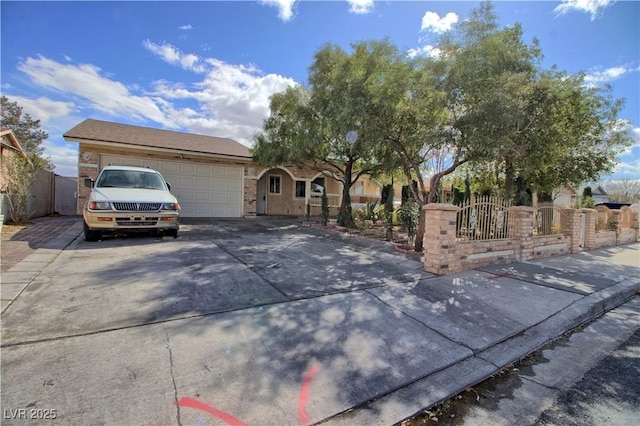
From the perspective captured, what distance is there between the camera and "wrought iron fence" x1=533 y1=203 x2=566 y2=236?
861 centimetres

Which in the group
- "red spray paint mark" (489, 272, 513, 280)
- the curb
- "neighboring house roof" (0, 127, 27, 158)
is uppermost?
"neighboring house roof" (0, 127, 27, 158)

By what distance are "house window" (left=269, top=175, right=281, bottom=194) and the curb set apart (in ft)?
51.0

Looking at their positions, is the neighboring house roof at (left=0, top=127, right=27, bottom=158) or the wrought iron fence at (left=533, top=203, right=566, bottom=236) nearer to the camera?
the wrought iron fence at (left=533, top=203, right=566, bottom=236)

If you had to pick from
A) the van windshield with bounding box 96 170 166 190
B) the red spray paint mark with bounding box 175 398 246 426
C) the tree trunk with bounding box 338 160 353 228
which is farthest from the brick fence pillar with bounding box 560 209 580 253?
the van windshield with bounding box 96 170 166 190

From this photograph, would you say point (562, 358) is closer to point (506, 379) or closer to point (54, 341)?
point (506, 379)

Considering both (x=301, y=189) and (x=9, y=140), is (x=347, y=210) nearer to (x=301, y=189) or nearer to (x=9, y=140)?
(x=301, y=189)

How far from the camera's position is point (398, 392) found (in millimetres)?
2422

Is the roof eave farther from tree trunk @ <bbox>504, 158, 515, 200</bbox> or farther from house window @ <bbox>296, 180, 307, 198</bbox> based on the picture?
tree trunk @ <bbox>504, 158, 515, 200</bbox>

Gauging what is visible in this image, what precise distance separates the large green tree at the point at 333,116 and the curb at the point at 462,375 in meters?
5.26

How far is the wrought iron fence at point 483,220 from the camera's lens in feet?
21.5

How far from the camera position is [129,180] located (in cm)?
779

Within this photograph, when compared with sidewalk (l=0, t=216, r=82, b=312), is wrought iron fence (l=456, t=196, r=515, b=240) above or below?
above

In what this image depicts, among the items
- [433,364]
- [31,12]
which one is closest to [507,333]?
[433,364]

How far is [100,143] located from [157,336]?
39.9 feet
